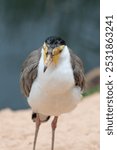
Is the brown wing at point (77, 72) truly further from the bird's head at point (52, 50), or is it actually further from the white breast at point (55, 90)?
the bird's head at point (52, 50)

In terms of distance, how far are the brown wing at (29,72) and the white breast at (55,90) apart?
83mm

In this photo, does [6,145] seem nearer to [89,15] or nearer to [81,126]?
[81,126]

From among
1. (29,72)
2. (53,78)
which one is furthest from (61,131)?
(53,78)

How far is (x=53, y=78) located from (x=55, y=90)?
0.13m

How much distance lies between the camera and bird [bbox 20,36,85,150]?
16.2ft

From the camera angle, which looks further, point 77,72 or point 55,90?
point 77,72

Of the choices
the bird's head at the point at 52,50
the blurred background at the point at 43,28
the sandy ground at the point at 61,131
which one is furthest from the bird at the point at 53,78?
the blurred background at the point at 43,28

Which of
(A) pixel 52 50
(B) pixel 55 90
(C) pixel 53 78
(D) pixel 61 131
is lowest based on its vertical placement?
(D) pixel 61 131

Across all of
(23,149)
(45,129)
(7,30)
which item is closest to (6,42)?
(7,30)

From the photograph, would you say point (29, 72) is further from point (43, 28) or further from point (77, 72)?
point (43, 28)

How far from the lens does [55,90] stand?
5.04m

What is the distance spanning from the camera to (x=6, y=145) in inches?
251

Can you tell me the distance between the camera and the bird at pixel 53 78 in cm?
494

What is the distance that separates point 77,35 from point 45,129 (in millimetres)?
6584
